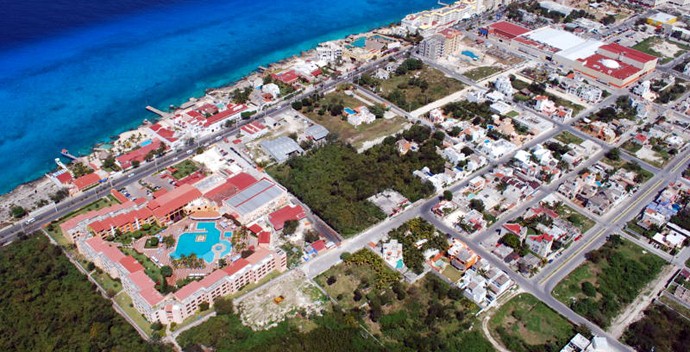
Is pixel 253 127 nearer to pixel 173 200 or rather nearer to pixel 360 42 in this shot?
pixel 173 200

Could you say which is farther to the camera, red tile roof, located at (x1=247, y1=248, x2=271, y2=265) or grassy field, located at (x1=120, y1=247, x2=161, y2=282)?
grassy field, located at (x1=120, y1=247, x2=161, y2=282)

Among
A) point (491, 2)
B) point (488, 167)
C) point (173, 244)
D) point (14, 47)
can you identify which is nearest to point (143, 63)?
point (14, 47)

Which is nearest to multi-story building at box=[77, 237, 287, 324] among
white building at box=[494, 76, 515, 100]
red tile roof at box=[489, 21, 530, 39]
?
white building at box=[494, 76, 515, 100]

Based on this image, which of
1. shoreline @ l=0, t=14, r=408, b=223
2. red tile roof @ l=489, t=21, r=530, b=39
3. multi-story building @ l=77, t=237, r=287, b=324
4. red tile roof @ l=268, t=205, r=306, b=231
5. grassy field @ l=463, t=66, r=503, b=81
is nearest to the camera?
multi-story building @ l=77, t=237, r=287, b=324

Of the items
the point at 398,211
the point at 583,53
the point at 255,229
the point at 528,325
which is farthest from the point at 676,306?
the point at 583,53

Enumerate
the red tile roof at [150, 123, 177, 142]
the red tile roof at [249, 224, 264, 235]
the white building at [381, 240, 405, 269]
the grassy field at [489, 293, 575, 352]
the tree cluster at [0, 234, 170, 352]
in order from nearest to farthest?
the tree cluster at [0, 234, 170, 352], the grassy field at [489, 293, 575, 352], the white building at [381, 240, 405, 269], the red tile roof at [249, 224, 264, 235], the red tile roof at [150, 123, 177, 142]

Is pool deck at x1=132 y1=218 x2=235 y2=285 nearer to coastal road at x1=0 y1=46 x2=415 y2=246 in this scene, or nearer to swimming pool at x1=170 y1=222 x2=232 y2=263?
swimming pool at x1=170 y1=222 x2=232 y2=263

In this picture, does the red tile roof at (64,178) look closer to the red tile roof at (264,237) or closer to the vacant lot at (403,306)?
the red tile roof at (264,237)
